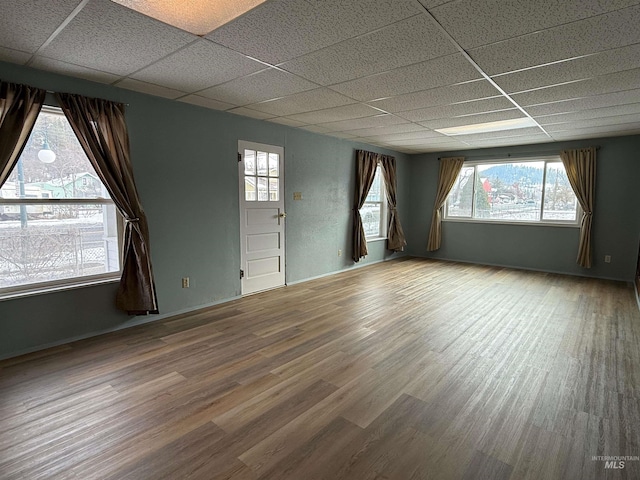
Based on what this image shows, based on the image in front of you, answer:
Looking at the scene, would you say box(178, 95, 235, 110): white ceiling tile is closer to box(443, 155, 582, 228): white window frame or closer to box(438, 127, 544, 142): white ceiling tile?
box(438, 127, 544, 142): white ceiling tile

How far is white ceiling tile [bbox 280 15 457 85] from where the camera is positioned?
7.19 ft

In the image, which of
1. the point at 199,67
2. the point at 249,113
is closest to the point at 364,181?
the point at 249,113

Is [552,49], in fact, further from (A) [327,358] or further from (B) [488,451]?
(A) [327,358]

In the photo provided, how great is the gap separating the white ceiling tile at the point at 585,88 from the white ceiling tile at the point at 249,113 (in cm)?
285

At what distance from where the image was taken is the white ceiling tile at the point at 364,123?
4520 mm

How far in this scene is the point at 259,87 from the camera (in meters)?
3.32

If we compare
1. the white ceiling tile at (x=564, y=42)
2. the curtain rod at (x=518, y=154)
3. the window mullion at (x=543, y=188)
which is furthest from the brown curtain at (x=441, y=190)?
the white ceiling tile at (x=564, y=42)

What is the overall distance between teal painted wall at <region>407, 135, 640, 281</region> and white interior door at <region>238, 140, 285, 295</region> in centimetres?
407

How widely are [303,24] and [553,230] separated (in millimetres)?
6269

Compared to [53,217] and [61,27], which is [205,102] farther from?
[53,217]

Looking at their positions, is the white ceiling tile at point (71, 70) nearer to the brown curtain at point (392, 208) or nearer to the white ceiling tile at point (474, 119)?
the white ceiling tile at point (474, 119)

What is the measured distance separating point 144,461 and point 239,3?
98.2 inches

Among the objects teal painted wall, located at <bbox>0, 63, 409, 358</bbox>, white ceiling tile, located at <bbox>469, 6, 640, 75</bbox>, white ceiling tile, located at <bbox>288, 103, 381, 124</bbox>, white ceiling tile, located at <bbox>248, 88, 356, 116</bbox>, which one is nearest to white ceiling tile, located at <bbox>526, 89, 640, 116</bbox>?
white ceiling tile, located at <bbox>469, 6, 640, 75</bbox>

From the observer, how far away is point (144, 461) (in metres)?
1.77
